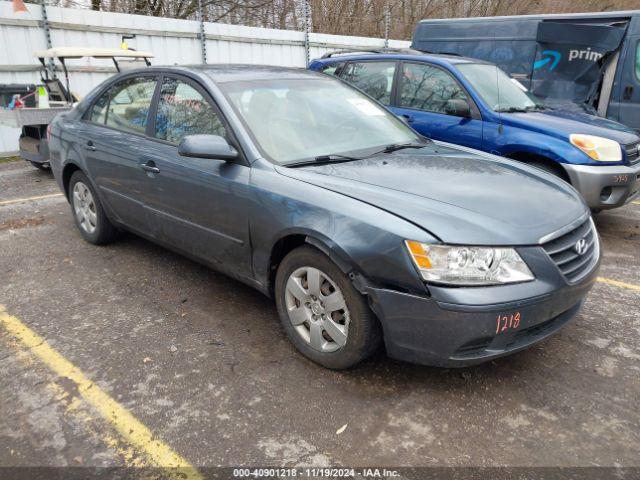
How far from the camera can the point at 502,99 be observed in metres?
5.75

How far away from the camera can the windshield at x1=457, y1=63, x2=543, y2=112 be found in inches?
223

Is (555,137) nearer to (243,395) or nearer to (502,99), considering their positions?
(502,99)

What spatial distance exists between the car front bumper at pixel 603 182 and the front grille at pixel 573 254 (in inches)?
85.3

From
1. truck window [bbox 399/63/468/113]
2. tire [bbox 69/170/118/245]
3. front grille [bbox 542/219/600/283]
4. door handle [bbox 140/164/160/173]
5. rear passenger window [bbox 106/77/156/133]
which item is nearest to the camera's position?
front grille [bbox 542/219/600/283]

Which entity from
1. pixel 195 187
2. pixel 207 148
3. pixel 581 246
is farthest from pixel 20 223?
pixel 581 246

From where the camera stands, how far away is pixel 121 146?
163 inches

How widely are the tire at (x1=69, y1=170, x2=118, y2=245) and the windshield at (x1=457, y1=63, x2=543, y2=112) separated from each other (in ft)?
13.2

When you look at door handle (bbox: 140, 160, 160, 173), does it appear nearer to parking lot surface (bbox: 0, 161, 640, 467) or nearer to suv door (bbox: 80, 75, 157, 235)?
suv door (bbox: 80, 75, 157, 235)

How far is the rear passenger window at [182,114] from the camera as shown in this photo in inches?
137

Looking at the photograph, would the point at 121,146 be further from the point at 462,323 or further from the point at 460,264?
the point at 462,323

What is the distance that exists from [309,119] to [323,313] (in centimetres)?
139

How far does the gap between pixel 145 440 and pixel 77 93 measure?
29.4 feet

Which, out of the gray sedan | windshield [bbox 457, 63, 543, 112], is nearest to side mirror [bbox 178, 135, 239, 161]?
the gray sedan

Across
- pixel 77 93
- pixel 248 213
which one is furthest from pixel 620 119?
pixel 77 93
